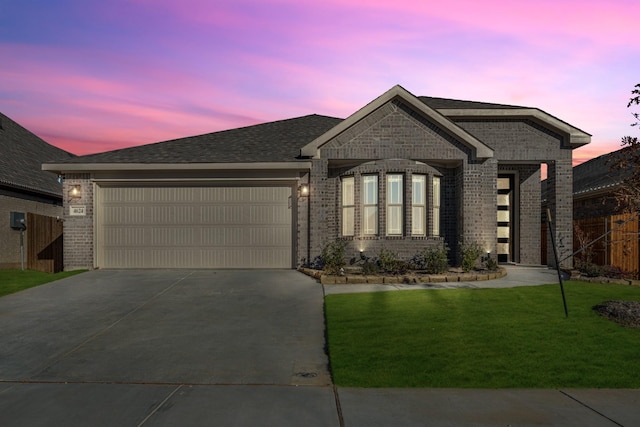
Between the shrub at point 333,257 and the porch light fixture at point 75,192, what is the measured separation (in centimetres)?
771

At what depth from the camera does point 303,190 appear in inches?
588

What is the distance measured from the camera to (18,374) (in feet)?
21.6

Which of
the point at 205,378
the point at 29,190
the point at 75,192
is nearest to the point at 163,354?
the point at 205,378

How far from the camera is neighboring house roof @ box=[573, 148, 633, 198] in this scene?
1884cm

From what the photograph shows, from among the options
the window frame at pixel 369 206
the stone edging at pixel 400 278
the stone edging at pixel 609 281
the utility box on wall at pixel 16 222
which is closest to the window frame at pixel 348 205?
the window frame at pixel 369 206

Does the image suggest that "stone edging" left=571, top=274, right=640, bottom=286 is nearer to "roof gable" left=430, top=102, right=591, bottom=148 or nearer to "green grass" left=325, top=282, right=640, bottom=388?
"green grass" left=325, top=282, right=640, bottom=388

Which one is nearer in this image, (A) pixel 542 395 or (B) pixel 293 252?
(A) pixel 542 395

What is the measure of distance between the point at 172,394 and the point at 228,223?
32.5ft

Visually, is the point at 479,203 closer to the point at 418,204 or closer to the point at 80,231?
the point at 418,204

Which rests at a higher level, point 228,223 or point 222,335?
point 228,223

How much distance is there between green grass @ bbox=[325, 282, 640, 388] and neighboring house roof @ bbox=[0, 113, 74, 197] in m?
13.9

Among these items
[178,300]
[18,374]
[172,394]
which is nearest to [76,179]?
[178,300]

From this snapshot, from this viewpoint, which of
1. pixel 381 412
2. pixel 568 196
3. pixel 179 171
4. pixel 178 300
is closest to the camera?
pixel 381 412

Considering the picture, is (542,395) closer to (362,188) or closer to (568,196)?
(362,188)
